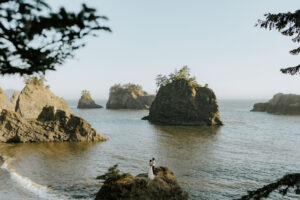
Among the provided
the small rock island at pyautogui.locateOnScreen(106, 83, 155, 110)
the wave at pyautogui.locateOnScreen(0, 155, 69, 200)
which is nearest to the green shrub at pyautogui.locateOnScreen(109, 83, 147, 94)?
the small rock island at pyautogui.locateOnScreen(106, 83, 155, 110)

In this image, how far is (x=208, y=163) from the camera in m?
32.4

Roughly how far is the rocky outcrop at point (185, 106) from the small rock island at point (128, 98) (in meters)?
75.2

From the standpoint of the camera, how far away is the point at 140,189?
58.5 ft

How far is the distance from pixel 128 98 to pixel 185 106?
297 feet

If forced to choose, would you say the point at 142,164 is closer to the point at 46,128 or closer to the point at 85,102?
the point at 46,128

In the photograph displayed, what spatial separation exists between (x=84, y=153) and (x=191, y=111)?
176 feet

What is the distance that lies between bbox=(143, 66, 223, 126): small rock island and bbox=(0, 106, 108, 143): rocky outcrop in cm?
4205

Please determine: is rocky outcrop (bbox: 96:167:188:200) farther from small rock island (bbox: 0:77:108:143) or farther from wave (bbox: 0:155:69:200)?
small rock island (bbox: 0:77:108:143)

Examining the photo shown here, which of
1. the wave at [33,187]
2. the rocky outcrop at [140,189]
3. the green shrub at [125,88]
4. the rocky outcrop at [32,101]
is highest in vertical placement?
the green shrub at [125,88]

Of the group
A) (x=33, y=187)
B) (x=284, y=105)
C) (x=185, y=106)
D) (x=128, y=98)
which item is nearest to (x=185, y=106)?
(x=185, y=106)

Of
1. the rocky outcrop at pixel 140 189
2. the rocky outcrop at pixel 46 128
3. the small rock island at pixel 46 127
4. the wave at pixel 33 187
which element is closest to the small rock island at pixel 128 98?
the small rock island at pixel 46 127

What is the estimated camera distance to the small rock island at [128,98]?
170500 millimetres

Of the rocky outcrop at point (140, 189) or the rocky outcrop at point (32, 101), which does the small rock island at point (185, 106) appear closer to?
the rocky outcrop at point (32, 101)

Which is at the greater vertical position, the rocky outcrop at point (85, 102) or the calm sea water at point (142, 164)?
the rocky outcrop at point (85, 102)
